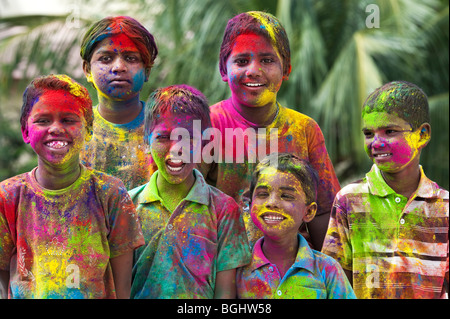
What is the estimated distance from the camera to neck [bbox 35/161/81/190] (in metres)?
2.82

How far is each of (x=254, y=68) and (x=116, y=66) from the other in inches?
26.3

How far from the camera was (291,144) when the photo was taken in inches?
134

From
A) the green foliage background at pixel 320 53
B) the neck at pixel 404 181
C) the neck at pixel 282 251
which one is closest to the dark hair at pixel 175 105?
the neck at pixel 282 251

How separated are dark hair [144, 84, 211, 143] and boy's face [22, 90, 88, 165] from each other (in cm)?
33

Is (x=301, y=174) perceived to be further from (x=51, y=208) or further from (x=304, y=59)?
(x=304, y=59)

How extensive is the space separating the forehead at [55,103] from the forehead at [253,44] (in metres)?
0.89

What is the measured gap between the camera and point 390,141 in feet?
10.2

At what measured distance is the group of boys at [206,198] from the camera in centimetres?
280

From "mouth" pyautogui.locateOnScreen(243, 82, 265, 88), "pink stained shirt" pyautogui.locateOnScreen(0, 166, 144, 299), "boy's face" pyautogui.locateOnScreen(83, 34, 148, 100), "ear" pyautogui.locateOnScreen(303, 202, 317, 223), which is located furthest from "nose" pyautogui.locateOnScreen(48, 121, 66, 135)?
"ear" pyautogui.locateOnScreen(303, 202, 317, 223)

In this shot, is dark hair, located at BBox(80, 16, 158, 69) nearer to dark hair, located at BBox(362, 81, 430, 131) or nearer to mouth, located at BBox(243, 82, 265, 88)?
mouth, located at BBox(243, 82, 265, 88)
